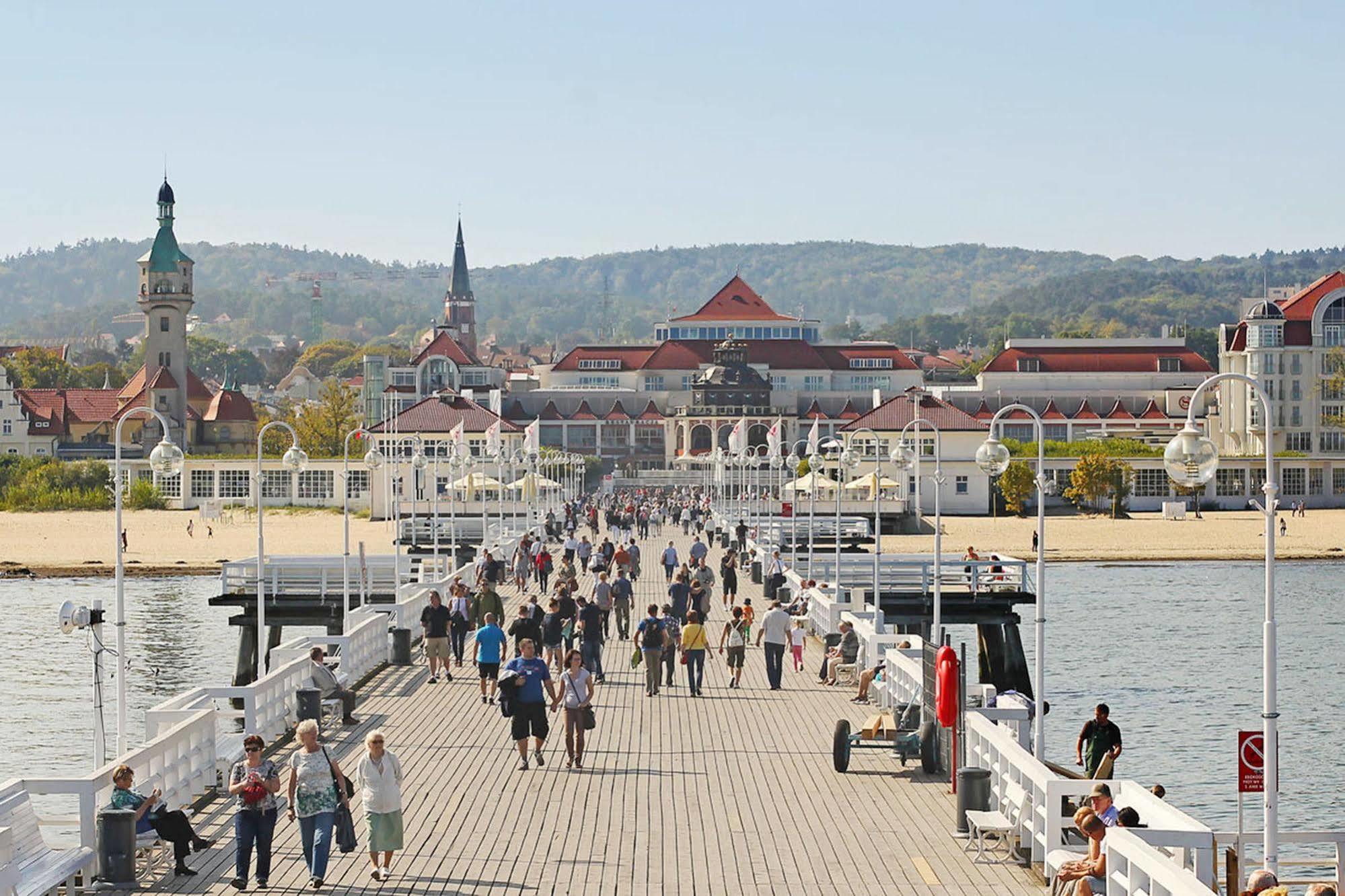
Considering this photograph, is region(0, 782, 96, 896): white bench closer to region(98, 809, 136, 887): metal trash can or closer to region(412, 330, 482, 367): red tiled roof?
region(98, 809, 136, 887): metal trash can

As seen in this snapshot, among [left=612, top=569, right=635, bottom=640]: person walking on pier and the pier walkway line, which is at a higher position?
[left=612, top=569, right=635, bottom=640]: person walking on pier

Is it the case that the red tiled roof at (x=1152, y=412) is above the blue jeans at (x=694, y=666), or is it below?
above

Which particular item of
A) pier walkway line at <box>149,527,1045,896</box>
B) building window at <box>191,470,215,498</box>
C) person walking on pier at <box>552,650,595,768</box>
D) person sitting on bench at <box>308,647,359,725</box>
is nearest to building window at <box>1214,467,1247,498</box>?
building window at <box>191,470,215,498</box>

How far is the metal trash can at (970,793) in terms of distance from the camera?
16.4 m

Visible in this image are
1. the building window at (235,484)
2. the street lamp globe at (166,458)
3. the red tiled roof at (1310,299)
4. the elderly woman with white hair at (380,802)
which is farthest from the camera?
the red tiled roof at (1310,299)

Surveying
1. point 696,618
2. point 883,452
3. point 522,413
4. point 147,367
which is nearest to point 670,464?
point 522,413

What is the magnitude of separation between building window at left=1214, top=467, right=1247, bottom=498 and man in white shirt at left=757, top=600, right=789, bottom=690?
85.0 m

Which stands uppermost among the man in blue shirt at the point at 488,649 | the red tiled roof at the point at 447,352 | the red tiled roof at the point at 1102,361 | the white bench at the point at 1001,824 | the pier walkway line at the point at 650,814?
the red tiled roof at the point at 447,352

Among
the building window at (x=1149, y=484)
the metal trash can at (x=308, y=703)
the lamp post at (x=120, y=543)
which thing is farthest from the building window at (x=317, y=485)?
the metal trash can at (x=308, y=703)

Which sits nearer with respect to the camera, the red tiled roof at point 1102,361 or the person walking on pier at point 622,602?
the person walking on pier at point 622,602

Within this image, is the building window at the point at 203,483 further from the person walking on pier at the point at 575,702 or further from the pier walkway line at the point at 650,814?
the person walking on pier at the point at 575,702

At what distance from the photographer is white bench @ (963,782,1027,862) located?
15.6 metres

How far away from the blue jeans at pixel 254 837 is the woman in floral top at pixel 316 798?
24 cm

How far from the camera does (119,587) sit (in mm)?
19453
